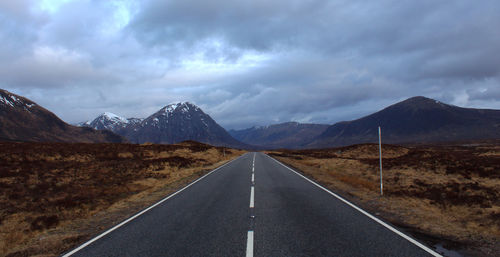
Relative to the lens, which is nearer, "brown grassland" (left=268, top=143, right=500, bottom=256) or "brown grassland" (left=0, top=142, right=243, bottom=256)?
"brown grassland" (left=268, top=143, right=500, bottom=256)

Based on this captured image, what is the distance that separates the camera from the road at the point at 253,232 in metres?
6.00

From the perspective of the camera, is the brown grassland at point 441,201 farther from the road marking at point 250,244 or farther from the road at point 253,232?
the road marking at point 250,244

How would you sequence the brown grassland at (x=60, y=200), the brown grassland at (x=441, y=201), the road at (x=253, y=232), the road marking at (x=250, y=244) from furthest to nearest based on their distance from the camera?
the brown grassland at (x=60, y=200) < the brown grassland at (x=441, y=201) < the road at (x=253, y=232) < the road marking at (x=250, y=244)

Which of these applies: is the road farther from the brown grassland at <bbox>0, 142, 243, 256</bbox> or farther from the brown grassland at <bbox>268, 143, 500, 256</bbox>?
the brown grassland at <bbox>0, 142, 243, 256</bbox>

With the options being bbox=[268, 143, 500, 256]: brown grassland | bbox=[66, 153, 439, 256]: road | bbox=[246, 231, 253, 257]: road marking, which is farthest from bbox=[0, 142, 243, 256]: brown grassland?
bbox=[268, 143, 500, 256]: brown grassland

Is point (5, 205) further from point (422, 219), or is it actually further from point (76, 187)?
point (422, 219)

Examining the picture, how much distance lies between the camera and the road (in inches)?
236

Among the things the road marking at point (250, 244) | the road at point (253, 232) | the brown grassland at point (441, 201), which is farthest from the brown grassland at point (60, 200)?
the brown grassland at point (441, 201)

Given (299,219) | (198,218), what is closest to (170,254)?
(198,218)

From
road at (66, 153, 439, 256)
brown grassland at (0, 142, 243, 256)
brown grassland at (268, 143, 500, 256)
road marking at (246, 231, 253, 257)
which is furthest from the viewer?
brown grassland at (0, 142, 243, 256)

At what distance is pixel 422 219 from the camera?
8.81 m

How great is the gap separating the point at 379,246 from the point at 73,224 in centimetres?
944

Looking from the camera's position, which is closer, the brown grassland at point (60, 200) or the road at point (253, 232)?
the road at point (253, 232)

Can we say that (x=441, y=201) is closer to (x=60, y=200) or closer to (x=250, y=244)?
(x=250, y=244)
